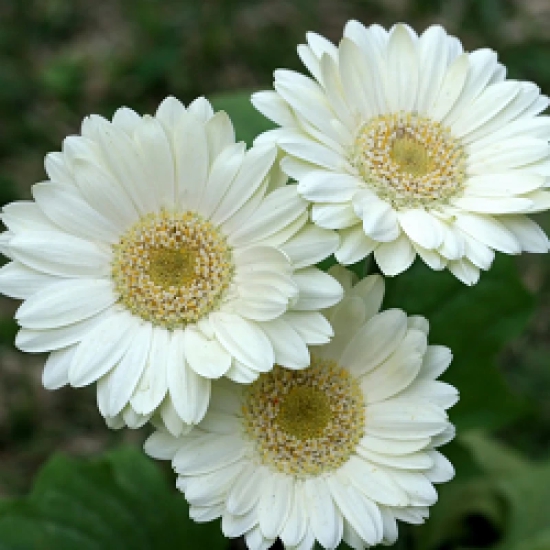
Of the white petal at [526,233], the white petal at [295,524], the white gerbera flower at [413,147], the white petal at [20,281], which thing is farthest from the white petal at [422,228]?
the white petal at [20,281]

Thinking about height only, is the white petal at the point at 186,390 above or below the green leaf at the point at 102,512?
above

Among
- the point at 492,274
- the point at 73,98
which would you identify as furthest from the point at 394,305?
the point at 73,98

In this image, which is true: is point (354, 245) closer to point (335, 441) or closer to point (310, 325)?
point (310, 325)

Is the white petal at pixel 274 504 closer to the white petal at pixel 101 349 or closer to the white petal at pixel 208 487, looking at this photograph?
the white petal at pixel 208 487

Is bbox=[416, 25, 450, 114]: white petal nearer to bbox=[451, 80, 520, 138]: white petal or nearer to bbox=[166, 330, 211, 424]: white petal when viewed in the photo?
bbox=[451, 80, 520, 138]: white petal

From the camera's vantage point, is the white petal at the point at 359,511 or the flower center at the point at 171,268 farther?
the flower center at the point at 171,268

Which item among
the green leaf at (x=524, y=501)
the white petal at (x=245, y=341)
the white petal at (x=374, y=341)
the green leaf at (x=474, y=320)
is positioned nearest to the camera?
the white petal at (x=245, y=341)

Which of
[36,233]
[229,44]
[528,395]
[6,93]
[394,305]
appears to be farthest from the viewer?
[229,44]

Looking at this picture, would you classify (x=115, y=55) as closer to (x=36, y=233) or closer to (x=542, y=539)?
(x=36, y=233)
